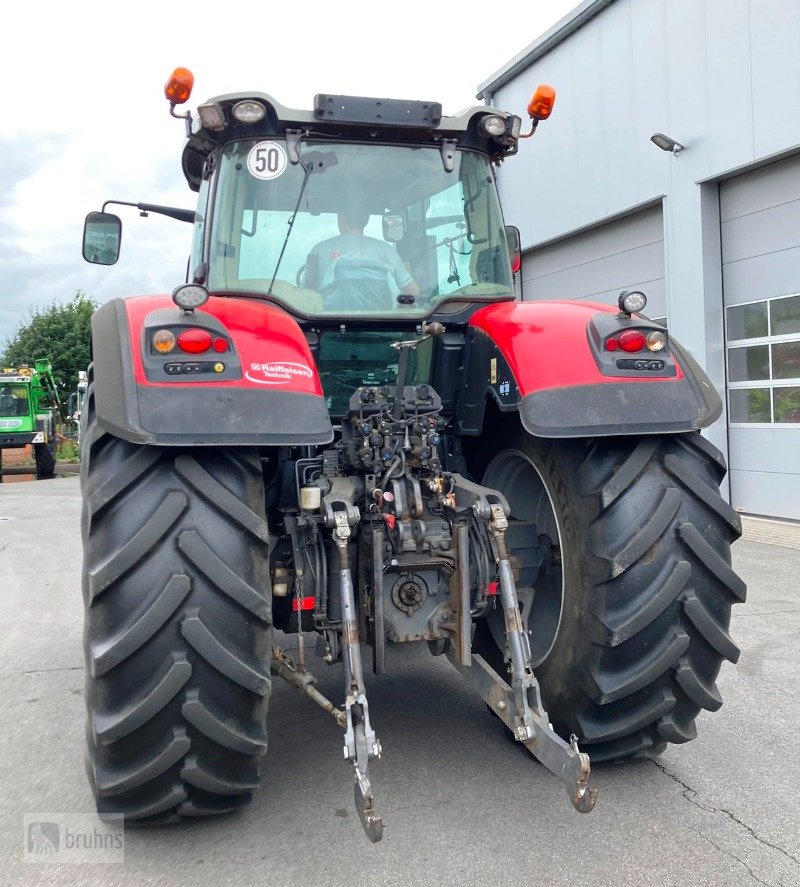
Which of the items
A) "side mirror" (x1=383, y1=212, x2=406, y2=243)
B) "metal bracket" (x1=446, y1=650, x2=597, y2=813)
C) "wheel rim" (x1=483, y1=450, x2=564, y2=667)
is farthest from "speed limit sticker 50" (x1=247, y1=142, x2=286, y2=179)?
"metal bracket" (x1=446, y1=650, x2=597, y2=813)

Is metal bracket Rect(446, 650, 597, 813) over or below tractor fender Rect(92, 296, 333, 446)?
below

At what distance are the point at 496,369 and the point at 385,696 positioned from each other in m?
1.72

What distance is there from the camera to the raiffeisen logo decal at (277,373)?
2693 mm

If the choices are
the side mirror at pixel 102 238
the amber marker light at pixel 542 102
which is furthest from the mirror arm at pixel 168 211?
the amber marker light at pixel 542 102

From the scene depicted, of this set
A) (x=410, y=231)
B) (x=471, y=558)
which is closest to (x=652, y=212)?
(x=410, y=231)

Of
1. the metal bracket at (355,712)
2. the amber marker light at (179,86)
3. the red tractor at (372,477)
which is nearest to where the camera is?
the metal bracket at (355,712)

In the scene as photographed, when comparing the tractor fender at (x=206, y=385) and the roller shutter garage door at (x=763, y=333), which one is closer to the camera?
the tractor fender at (x=206, y=385)

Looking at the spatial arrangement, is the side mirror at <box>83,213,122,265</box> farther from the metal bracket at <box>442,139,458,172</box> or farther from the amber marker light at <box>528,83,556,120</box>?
the amber marker light at <box>528,83,556,120</box>

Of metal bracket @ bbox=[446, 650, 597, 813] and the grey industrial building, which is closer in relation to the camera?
metal bracket @ bbox=[446, 650, 597, 813]

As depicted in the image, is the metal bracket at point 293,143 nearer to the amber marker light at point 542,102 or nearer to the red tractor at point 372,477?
the red tractor at point 372,477

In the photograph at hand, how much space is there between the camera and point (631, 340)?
3.03 metres

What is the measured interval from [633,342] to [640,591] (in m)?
0.86

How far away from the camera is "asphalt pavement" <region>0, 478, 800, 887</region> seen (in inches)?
100.0

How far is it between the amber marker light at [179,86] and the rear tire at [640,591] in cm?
207
